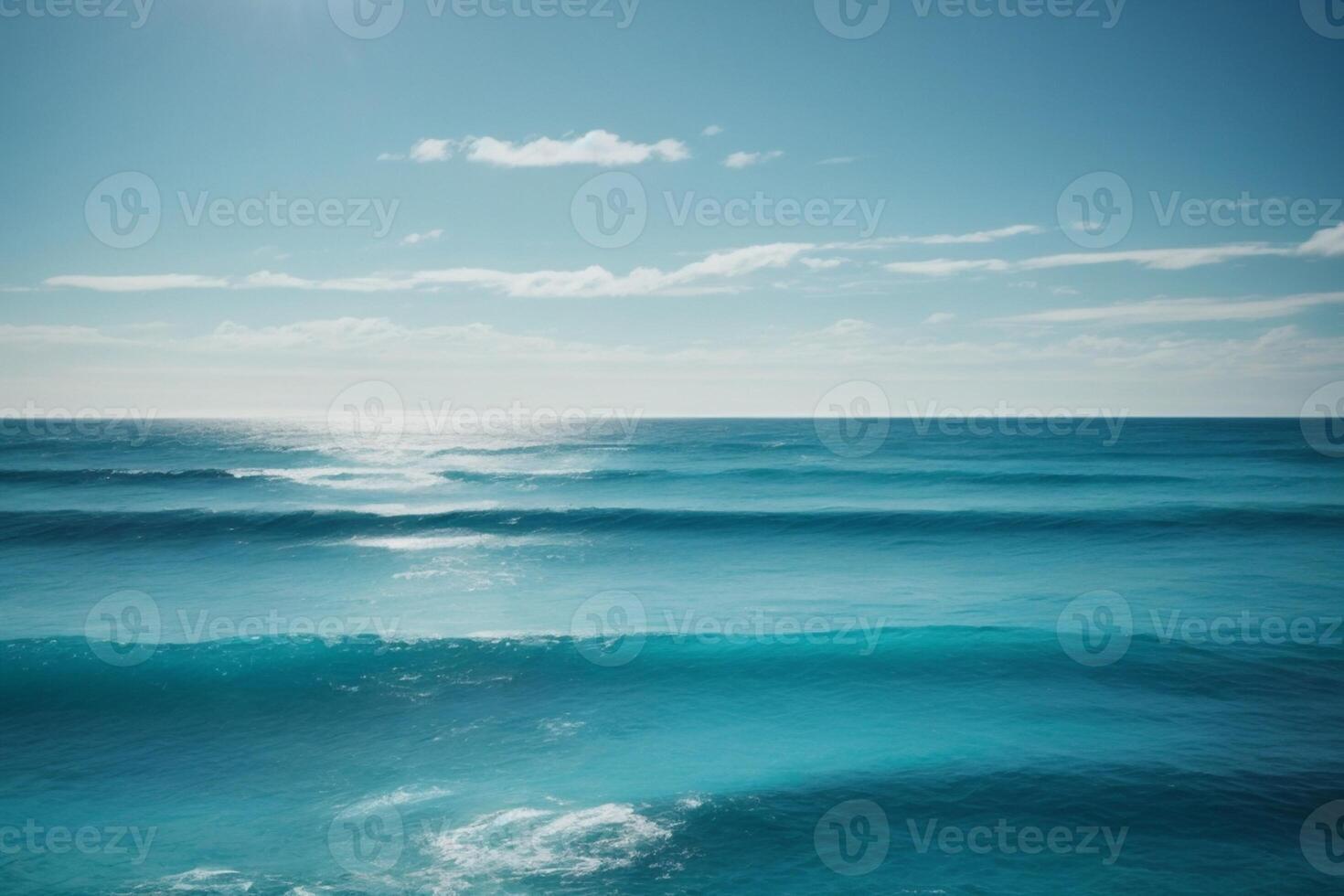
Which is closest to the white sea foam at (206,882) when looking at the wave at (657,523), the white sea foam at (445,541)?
the white sea foam at (445,541)

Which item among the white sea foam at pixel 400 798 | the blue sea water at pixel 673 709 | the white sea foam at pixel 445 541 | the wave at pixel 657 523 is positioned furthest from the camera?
the wave at pixel 657 523

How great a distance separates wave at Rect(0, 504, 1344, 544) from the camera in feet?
92.5

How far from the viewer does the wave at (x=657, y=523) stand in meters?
28.2

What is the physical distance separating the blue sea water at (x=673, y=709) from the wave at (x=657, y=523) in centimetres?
44

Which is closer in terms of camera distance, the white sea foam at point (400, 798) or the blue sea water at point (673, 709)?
the blue sea water at point (673, 709)

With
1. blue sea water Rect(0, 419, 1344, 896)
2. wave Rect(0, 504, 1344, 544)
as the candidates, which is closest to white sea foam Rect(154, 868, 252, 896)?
blue sea water Rect(0, 419, 1344, 896)

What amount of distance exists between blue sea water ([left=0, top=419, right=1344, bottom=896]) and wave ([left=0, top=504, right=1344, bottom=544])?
441 mm

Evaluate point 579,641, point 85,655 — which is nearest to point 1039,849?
point 579,641

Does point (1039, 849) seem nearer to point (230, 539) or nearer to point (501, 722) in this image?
point (501, 722)

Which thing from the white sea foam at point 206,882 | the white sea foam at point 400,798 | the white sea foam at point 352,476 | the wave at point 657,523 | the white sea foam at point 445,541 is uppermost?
the white sea foam at point 352,476

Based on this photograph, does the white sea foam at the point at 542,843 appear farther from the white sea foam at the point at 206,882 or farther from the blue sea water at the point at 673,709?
the white sea foam at the point at 206,882

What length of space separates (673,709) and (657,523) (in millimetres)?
19348

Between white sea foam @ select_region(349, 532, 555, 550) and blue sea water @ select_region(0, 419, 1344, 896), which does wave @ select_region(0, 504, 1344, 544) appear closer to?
blue sea water @ select_region(0, 419, 1344, 896)

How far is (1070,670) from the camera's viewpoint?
13.4m
